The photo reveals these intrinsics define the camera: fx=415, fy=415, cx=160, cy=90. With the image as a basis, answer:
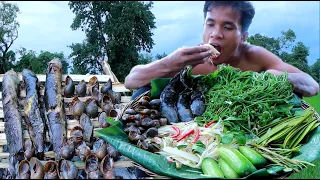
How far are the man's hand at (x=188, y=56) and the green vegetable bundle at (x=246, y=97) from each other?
20 cm

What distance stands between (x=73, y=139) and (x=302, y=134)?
1.38 metres

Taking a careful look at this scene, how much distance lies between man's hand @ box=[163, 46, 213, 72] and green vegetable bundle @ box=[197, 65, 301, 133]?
20 centimetres

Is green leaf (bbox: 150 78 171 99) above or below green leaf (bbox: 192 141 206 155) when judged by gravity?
above

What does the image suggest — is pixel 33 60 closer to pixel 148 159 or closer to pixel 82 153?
pixel 82 153

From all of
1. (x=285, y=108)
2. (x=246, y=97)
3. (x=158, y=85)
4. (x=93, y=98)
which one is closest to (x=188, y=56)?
(x=158, y=85)

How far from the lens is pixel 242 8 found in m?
3.12

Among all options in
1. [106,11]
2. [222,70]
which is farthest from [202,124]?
[106,11]

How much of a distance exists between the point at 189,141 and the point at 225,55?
112 centimetres

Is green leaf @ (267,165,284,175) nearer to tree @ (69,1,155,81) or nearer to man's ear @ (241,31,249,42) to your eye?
man's ear @ (241,31,249,42)

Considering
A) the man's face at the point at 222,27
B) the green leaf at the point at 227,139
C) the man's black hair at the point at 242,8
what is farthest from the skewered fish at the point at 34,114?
the man's black hair at the point at 242,8

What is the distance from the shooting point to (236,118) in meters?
2.34

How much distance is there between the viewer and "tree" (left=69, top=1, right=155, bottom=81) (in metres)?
5.29

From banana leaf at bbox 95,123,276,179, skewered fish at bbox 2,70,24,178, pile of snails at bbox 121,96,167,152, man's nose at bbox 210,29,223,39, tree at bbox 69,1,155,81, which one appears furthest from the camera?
tree at bbox 69,1,155,81

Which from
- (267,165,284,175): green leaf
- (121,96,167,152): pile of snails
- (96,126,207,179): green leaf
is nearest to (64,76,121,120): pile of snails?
(121,96,167,152): pile of snails
